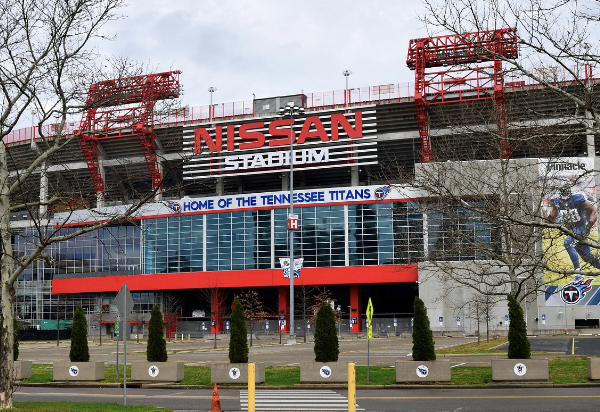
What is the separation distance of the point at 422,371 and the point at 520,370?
281 cm

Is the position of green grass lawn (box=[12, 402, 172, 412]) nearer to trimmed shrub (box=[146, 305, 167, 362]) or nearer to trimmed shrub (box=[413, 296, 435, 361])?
trimmed shrub (box=[146, 305, 167, 362])

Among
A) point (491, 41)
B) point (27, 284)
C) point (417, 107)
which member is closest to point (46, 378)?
point (491, 41)

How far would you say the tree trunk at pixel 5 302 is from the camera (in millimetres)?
15164

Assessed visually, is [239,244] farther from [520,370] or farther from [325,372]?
[520,370]

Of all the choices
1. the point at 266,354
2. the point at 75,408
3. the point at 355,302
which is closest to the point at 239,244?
the point at 355,302

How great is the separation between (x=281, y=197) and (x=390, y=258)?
40.7ft

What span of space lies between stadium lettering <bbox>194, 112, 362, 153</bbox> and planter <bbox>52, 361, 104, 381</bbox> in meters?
45.5

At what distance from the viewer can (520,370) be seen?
2177 cm

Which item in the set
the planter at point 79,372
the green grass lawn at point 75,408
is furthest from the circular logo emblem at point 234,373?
the green grass lawn at point 75,408

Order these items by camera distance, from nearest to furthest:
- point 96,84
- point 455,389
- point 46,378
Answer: point 96,84
point 455,389
point 46,378

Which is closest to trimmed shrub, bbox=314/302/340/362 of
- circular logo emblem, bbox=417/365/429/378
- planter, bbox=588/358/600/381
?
Answer: circular logo emblem, bbox=417/365/429/378

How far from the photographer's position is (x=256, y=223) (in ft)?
250

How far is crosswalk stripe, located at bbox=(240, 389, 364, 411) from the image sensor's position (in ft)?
57.0

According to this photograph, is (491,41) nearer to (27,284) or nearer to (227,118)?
(227,118)
